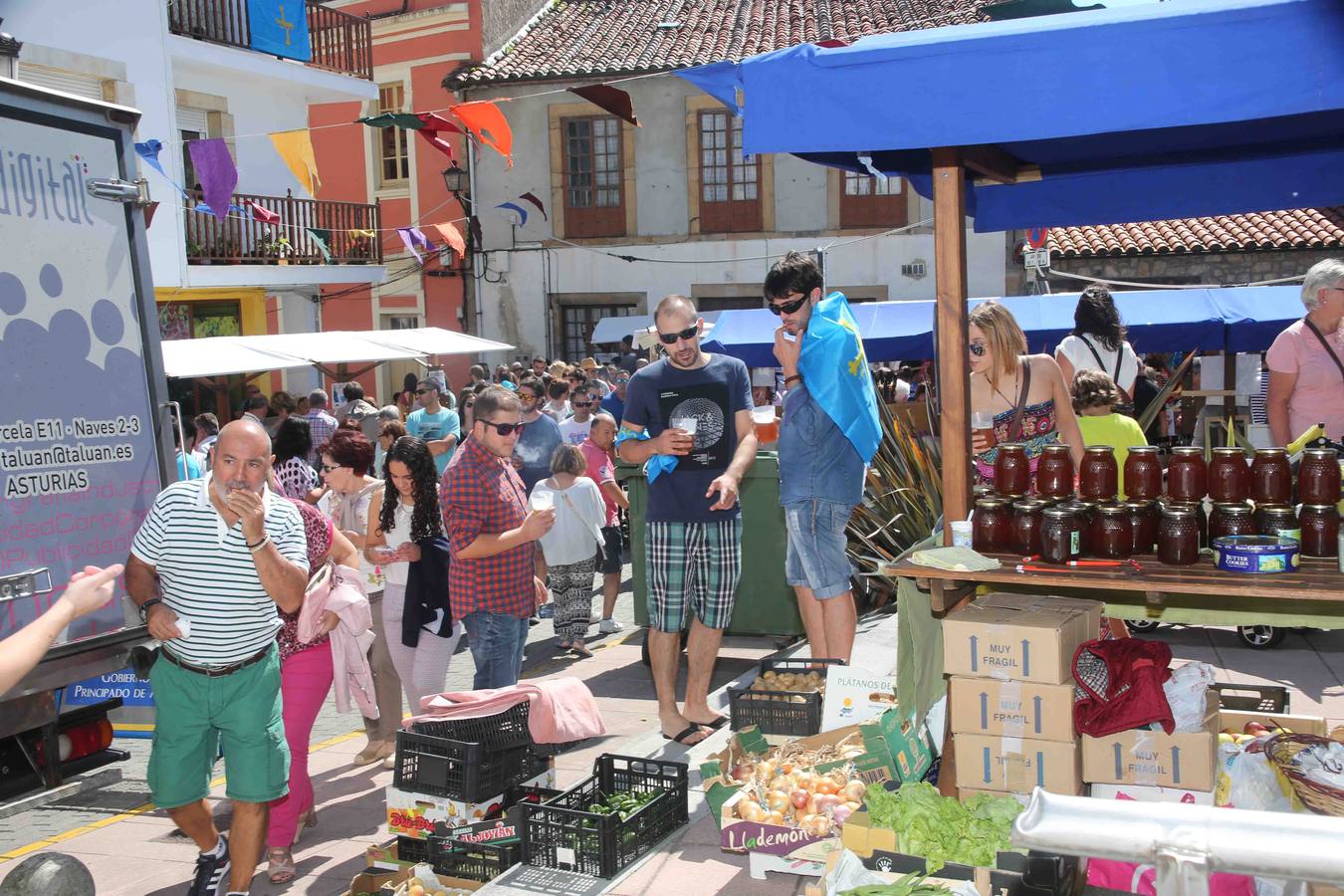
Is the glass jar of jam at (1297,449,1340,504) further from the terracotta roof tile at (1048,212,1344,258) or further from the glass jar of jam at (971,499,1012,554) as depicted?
the terracotta roof tile at (1048,212,1344,258)

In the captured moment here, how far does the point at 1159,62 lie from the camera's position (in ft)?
11.5

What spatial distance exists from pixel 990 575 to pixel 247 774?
2667 mm

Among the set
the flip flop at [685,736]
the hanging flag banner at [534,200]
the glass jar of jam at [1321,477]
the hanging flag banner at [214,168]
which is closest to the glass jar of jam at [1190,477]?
the glass jar of jam at [1321,477]

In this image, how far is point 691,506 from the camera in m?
5.57

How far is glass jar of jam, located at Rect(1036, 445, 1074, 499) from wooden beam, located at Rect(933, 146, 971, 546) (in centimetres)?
27

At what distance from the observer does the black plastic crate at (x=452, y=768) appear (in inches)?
175

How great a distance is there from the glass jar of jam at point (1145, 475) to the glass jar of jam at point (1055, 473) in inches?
7.9

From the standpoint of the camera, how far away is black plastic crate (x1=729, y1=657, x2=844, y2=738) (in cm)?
507

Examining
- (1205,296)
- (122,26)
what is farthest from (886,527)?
(122,26)

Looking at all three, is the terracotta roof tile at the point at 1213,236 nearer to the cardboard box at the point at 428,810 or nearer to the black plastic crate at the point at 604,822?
the black plastic crate at the point at 604,822

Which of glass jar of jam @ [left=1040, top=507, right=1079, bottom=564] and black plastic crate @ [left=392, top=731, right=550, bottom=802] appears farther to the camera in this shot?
black plastic crate @ [left=392, top=731, right=550, bottom=802]

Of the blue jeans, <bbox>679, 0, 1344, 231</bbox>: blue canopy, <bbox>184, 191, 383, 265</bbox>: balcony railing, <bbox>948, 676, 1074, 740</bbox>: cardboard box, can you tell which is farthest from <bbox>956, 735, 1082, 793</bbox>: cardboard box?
<bbox>184, 191, 383, 265</bbox>: balcony railing

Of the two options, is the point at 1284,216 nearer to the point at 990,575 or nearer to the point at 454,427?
the point at 454,427

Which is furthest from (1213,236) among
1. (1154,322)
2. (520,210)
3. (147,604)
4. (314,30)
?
(147,604)
